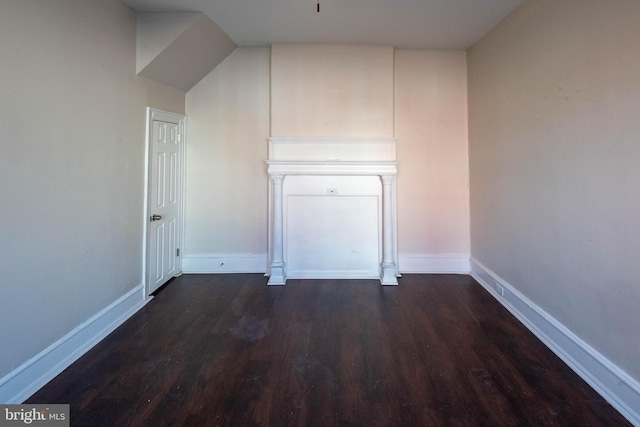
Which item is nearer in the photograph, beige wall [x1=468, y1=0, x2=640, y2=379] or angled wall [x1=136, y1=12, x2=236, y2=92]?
beige wall [x1=468, y1=0, x2=640, y2=379]

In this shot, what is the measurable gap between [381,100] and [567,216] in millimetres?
2330

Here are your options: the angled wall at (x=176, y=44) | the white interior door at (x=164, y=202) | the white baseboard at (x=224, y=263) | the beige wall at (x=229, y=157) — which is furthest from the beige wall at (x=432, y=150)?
the white interior door at (x=164, y=202)

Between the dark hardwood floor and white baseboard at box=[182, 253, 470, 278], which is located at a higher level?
white baseboard at box=[182, 253, 470, 278]

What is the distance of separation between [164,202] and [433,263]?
3364 mm

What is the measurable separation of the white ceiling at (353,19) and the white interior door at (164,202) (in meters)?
1.23

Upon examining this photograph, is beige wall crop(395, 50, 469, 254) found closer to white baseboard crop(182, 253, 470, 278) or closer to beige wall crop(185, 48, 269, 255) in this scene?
white baseboard crop(182, 253, 470, 278)

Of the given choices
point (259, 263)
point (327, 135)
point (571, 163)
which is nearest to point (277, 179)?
point (327, 135)

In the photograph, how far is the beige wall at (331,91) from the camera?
379cm

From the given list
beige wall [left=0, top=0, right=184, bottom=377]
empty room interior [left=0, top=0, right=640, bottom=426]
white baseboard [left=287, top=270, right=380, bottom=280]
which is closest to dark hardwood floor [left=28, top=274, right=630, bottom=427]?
empty room interior [left=0, top=0, right=640, bottom=426]

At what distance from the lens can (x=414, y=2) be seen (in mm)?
2838

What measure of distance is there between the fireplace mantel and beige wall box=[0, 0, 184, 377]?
1471 mm

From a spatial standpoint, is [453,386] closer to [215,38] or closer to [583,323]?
[583,323]

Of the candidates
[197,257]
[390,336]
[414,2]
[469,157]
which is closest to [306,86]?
[414,2]

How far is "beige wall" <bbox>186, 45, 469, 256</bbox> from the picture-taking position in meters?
3.84
